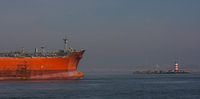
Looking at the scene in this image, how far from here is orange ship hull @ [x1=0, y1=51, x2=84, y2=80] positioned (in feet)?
330

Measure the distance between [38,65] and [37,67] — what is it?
1.69 feet

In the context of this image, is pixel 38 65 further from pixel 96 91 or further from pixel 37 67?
pixel 96 91

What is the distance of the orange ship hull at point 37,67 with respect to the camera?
100625 mm

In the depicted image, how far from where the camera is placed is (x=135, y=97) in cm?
5831

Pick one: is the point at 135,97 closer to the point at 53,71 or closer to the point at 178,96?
the point at 178,96

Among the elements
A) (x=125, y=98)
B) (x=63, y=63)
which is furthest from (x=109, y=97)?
(x=63, y=63)

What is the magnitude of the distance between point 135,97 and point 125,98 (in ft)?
6.20

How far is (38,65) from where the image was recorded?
10100 cm

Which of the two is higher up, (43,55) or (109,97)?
(43,55)

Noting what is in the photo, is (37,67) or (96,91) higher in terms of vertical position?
(37,67)

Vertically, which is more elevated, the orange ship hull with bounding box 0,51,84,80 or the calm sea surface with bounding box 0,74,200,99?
the orange ship hull with bounding box 0,51,84,80

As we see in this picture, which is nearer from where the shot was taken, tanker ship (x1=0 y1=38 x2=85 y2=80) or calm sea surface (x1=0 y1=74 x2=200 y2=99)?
calm sea surface (x1=0 y1=74 x2=200 y2=99)

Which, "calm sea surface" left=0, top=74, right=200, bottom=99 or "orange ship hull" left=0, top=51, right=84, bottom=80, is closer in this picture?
"calm sea surface" left=0, top=74, right=200, bottom=99

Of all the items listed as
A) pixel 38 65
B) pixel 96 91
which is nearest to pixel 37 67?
pixel 38 65
